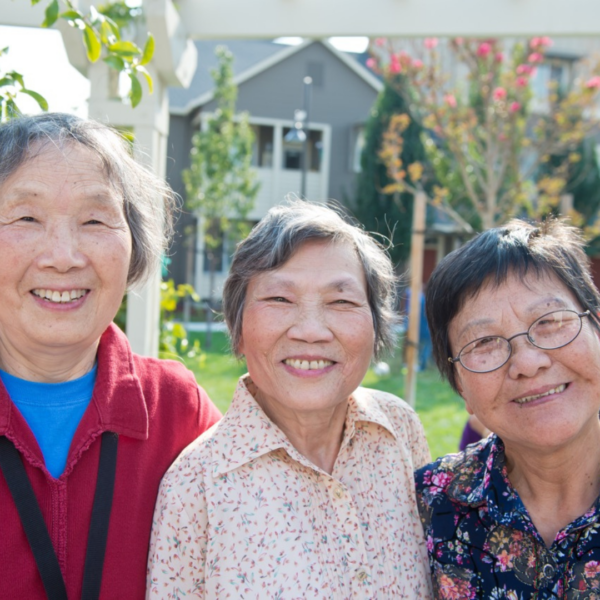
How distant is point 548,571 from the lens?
172cm

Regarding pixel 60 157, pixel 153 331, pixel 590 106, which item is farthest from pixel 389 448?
pixel 590 106

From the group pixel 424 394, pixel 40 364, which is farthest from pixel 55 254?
pixel 424 394

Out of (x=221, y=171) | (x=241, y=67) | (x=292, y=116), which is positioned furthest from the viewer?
(x=241, y=67)

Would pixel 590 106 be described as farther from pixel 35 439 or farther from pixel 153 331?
pixel 35 439

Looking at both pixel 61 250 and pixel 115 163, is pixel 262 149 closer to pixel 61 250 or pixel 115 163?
pixel 115 163

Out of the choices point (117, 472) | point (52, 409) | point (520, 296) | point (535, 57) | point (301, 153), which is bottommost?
point (117, 472)

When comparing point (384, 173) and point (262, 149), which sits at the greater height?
point (262, 149)

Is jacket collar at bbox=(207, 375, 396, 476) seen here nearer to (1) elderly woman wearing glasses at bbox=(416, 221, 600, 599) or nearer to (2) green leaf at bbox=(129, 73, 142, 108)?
(1) elderly woman wearing glasses at bbox=(416, 221, 600, 599)

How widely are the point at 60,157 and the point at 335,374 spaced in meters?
0.99

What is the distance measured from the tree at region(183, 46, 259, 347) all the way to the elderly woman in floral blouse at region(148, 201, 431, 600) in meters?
14.6

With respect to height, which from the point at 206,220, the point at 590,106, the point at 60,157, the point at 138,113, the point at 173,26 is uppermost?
the point at 590,106

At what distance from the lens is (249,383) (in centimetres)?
214

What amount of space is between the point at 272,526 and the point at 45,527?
0.59 metres

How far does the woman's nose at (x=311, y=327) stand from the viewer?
1.90 meters
